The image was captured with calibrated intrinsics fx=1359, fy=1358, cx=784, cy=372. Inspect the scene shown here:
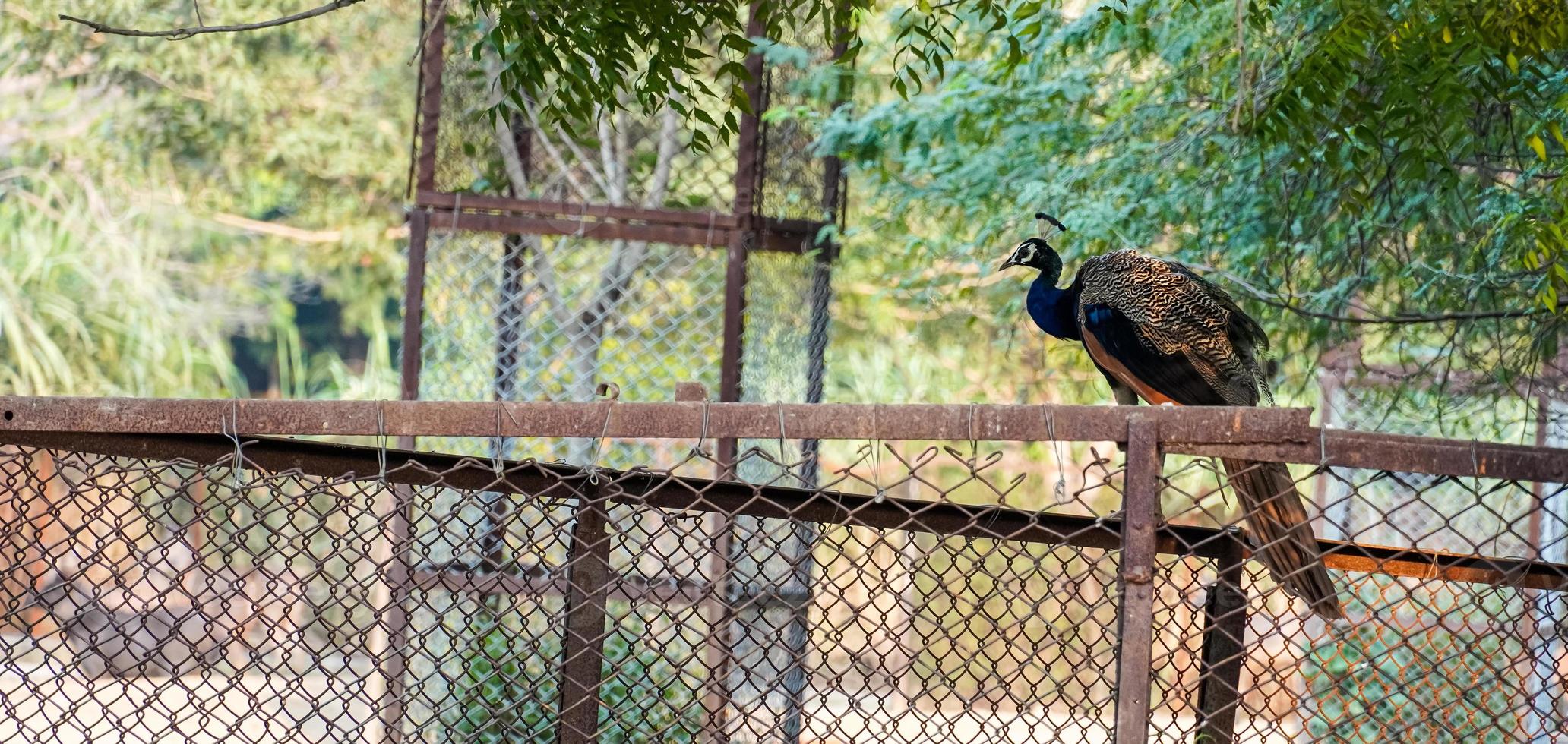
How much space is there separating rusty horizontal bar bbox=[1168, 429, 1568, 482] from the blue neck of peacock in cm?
133

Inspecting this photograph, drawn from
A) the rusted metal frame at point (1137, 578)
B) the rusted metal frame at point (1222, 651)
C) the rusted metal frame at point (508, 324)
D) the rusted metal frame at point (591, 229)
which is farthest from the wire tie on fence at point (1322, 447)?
the rusted metal frame at point (508, 324)

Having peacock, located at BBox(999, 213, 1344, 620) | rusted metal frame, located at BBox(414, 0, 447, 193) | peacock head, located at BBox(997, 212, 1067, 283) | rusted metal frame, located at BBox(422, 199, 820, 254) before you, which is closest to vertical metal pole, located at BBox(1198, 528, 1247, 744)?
peacock, located at BBox(999, 213, 1344, 620)

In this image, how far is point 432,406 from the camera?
1448mm

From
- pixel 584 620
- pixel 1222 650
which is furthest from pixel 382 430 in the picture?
pixel 1222 650

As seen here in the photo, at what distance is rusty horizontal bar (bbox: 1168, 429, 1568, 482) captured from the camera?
1360 mm

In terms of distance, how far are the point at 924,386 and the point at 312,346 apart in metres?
10.2

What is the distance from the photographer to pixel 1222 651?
1.73m

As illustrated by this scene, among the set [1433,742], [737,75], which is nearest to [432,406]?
[737,75]

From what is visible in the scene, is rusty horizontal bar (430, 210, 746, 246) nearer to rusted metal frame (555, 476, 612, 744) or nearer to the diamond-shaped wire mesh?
the diamond-shaped wire mesh

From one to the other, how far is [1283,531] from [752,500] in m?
0.65

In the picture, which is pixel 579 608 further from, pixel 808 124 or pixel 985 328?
pixel 985 328

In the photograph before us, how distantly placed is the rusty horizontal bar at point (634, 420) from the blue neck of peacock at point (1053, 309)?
130cm

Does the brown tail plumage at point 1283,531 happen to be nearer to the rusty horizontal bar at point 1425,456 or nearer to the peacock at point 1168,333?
the rusty horizontal bar at point 1425,456

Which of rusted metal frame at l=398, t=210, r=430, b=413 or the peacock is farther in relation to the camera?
rusted metal frame at l=398, t=210, r=430, b=413
